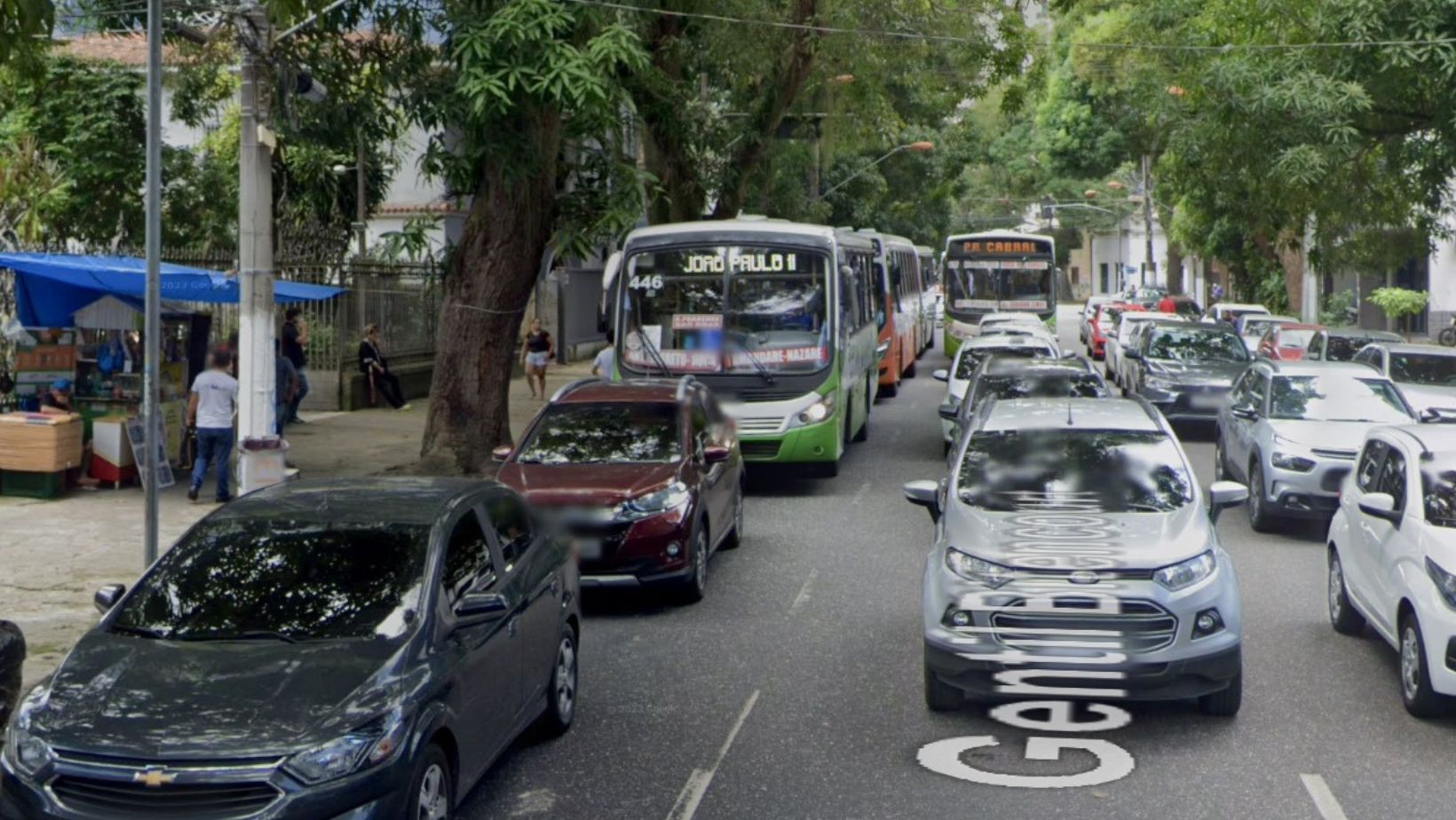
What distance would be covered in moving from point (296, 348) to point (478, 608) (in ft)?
56.2

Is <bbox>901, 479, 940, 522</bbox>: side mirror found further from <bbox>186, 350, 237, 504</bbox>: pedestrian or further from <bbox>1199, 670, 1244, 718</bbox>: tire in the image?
<bbox>186, 350, 237, 504</bbox>: pedestrian

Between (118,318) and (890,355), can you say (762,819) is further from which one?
(890,355)

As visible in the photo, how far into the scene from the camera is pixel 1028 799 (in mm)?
7578

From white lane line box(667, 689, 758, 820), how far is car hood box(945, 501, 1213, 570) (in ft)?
5.47

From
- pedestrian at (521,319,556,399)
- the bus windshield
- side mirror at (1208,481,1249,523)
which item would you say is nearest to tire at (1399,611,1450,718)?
side mirror at (1208,481,1249,523)

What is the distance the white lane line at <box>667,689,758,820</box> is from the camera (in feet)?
24.1

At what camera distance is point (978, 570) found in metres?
8.61

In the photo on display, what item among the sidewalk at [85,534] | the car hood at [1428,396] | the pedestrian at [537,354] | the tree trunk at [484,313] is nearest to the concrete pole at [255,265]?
the sidewalk at [85,534]

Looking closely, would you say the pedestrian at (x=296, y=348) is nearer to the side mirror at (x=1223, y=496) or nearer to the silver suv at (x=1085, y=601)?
the silver suv at (x=1085, y=601)

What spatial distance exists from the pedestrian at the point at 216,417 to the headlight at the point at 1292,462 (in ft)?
33.2

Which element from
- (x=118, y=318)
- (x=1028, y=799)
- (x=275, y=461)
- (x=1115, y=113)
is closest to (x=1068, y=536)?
(x=1028, y=799)

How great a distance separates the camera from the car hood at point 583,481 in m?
11.4

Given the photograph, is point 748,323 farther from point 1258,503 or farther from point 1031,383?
point 1258,503

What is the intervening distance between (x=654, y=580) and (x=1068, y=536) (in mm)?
3596
